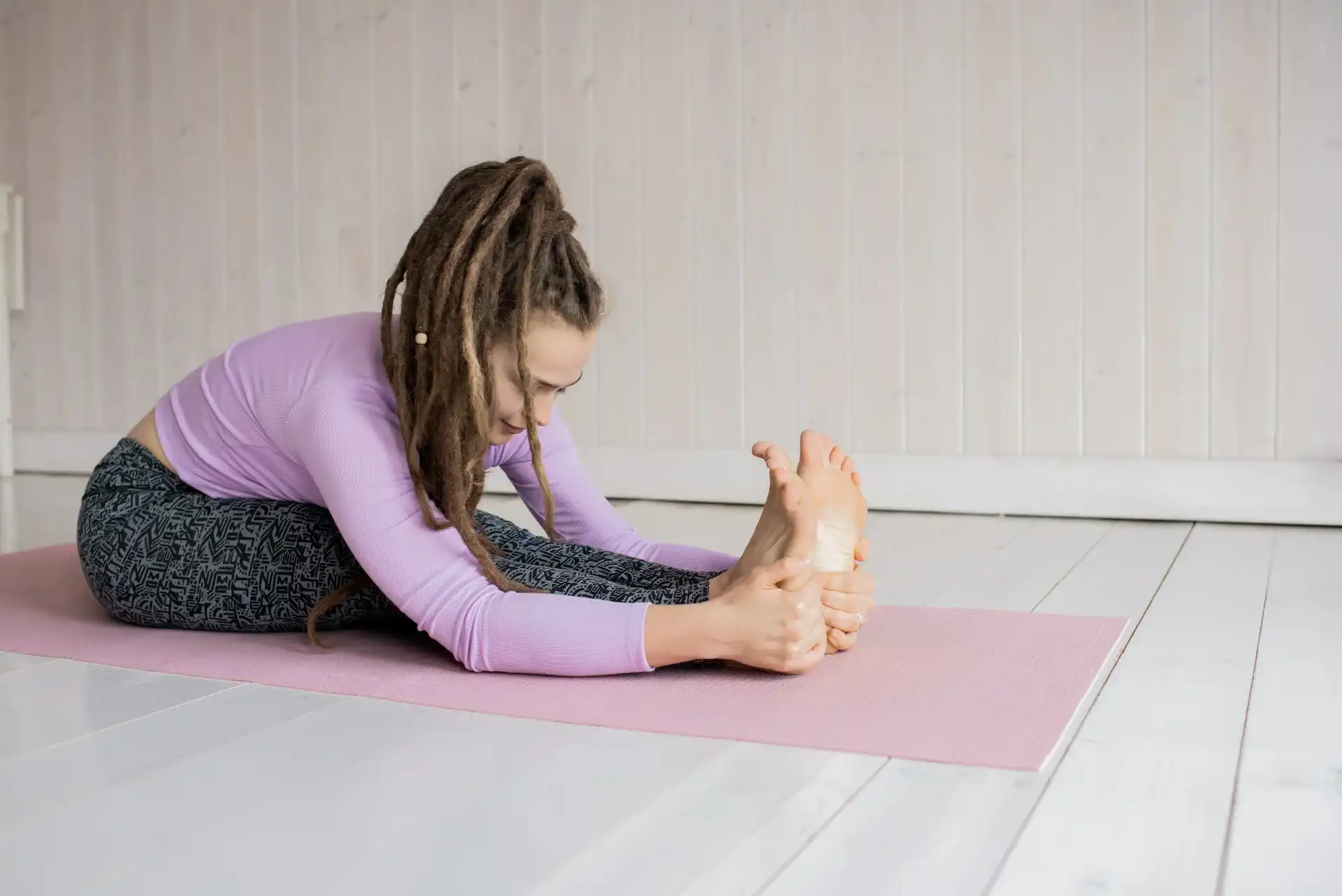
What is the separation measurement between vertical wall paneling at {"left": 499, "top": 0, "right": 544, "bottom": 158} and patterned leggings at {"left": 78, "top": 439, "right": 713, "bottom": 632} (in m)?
2.05

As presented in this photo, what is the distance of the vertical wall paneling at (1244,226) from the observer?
296 centimetres

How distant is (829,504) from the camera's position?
1.58 meters

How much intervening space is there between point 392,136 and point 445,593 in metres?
2.64

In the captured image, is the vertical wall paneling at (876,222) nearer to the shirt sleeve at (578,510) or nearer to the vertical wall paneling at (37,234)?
the shirt sleeve at (578,510)

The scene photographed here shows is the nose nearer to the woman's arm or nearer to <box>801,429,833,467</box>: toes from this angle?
the woman's arm

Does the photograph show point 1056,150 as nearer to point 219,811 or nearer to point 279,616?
point 279,616

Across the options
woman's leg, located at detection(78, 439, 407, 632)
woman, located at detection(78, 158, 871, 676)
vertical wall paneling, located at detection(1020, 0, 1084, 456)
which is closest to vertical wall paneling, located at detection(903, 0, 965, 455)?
vertical wall paneling, located at detection(1020, 0, 1084, 456)

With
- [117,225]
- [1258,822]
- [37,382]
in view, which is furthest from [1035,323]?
[37,382]

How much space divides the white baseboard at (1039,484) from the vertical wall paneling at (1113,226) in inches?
3.9

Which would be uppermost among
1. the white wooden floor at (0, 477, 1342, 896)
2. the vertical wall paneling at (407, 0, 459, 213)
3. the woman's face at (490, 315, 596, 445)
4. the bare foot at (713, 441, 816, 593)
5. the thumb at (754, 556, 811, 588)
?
the vertical wall paneling at (407, 0, 459, 213)

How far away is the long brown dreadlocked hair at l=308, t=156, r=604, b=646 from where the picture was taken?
4.92 ft

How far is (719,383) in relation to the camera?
352 centimetres

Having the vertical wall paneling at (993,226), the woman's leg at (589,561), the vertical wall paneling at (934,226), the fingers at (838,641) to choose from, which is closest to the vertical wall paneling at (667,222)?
the vertical wall paneling at (934,226)

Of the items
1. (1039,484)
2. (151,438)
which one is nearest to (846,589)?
(151,438)
